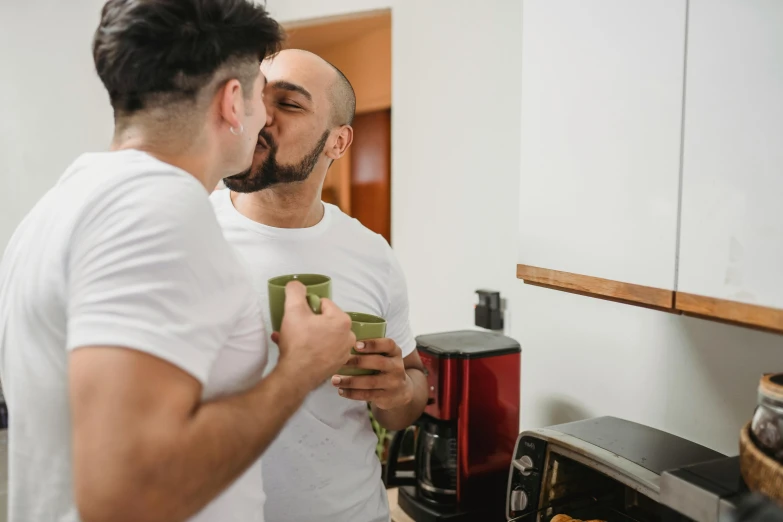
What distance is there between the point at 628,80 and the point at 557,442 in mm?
636

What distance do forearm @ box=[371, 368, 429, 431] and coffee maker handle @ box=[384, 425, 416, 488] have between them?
22 centimetres

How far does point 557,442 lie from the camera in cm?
115

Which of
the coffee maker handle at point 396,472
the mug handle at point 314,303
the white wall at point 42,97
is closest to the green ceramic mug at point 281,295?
the mug handle at point 314,303

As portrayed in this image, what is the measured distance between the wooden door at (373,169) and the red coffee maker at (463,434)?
2202 mm

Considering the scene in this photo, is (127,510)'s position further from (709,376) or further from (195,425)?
(709,376)

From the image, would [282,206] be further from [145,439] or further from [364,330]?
[145,439]

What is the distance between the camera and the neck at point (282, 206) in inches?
48.8

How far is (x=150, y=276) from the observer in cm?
59

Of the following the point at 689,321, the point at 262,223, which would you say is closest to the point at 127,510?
the point at 262,223

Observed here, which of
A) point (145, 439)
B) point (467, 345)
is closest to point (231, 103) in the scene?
point (145, 439)

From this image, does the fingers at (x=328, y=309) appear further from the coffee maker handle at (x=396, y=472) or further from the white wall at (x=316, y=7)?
the white wall at (x=316, y=7)

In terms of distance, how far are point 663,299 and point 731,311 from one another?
124mm

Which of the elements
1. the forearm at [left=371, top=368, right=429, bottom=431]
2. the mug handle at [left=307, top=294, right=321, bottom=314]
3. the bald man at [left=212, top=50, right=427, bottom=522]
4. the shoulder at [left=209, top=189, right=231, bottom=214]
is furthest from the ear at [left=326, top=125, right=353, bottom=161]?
the mug handle at [left=307, top=294, right=321, bottom=314]

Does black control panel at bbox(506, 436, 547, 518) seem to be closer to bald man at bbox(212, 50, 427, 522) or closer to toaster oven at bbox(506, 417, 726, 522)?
toaster oven at bbox(506, 417, 726, 522)
